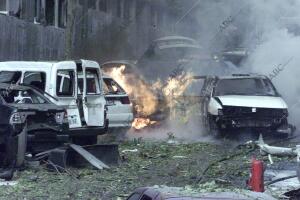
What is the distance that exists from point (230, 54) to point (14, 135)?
15.2 meters

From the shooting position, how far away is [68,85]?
1262cm

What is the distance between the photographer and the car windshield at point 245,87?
1652cm

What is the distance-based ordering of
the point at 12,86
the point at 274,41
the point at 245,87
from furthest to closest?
1. the point at 274,41
2. the point at 245,87
3. the point at 12,86

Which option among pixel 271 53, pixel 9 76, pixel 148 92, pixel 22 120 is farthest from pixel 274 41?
pixel 22 120

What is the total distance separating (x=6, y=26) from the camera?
20531mm

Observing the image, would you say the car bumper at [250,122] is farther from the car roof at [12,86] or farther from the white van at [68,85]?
the car roof at [12,86]

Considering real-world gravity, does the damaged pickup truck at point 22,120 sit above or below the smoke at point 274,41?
below

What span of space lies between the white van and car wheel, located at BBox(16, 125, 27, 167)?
1.64 meters

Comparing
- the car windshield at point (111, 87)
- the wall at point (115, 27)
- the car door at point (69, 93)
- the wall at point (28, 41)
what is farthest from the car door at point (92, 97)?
the wall at point (115, 27)

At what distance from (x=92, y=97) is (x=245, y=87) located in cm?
491

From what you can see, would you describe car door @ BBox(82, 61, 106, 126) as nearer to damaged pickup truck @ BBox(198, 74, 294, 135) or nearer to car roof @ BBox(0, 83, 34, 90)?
car roof @ BBox(0, 83, 34, 90)

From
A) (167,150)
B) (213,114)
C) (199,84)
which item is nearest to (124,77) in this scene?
(199,84)

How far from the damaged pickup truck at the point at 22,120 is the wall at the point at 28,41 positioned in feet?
29.1

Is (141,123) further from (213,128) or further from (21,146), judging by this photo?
(21,146)
